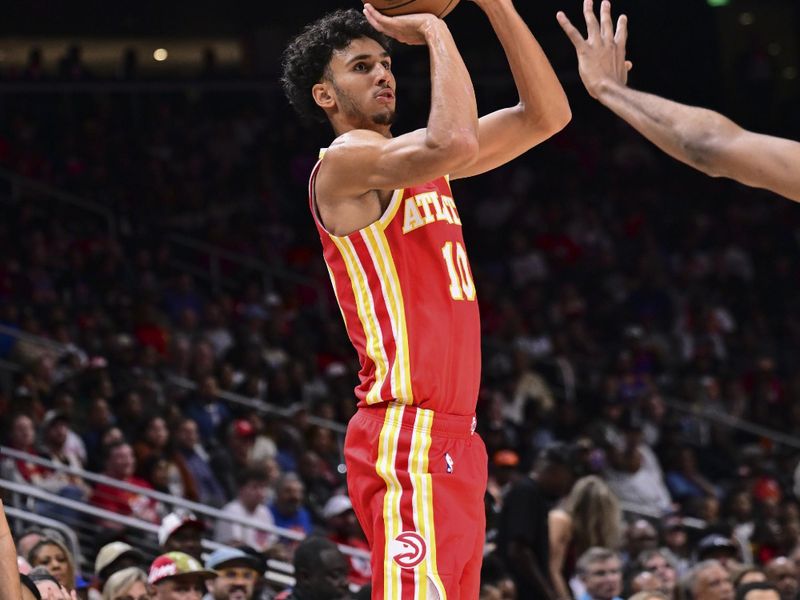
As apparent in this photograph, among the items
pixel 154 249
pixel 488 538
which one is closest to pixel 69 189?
pixel 154 249

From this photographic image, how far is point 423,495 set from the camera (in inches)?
173

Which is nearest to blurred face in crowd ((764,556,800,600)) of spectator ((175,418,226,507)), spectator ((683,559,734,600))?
spectator ((683,559,734,600))

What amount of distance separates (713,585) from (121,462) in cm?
399

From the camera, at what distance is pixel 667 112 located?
3.64 meters

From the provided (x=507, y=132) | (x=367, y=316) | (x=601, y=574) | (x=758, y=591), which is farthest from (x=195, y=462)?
(x=367, y=316)

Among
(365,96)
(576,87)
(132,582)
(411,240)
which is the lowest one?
(132,582)

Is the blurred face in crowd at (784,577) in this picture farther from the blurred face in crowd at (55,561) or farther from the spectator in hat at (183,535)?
the blurred face in crowd at (55,561)

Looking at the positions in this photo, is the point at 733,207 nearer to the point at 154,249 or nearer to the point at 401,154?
the point at 154,249

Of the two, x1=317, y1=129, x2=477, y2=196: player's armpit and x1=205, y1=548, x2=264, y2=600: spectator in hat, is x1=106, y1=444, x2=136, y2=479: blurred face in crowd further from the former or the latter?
x1=317, y1=129, x2=477, y2=196: player's armpit

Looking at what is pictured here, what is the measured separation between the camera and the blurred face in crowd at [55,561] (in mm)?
6582

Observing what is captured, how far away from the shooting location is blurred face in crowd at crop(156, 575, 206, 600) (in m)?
6.54

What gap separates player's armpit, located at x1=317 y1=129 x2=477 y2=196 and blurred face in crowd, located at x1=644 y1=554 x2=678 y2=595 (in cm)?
458

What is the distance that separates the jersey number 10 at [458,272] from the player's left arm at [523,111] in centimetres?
41

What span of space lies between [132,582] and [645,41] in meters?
15.1
